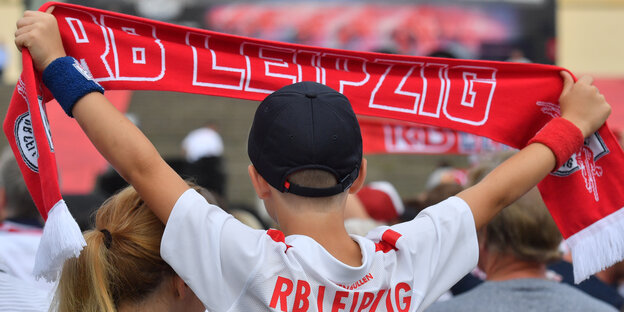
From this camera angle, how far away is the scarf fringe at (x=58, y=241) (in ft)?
5.78

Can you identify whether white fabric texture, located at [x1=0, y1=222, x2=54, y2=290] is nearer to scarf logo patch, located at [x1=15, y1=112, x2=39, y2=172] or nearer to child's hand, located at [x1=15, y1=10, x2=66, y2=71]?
scarf logo patch, located at [x1=15, y1=112, x2=39, y2=172]

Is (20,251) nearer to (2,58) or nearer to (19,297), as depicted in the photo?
(19,297)

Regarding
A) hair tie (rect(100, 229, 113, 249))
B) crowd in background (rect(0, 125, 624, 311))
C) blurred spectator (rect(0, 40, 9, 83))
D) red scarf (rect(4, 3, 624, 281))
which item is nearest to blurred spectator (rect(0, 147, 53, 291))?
crowd in background (rect(0, 125, 624, 311))

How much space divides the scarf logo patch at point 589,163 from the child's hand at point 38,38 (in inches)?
58.5

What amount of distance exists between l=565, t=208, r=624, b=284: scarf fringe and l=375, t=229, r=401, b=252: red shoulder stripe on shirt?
659mm

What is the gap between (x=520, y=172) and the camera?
6.68 feet

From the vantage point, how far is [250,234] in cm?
180

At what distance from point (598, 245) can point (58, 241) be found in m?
1.52

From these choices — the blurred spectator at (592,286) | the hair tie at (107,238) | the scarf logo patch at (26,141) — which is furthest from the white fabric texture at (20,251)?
the blurred spectator at (592,286)

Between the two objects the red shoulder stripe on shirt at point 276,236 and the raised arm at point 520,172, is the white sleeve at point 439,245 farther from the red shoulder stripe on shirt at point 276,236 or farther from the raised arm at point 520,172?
the red shoulder stripe on shirt at point 276,236

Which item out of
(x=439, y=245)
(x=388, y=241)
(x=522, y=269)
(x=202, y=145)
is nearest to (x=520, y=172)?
(x=439, y=245)

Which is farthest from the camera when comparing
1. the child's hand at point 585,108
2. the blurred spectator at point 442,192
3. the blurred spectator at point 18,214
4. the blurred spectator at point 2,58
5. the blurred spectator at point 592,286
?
the blurred spectator at point 2,58

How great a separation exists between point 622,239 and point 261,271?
3.78ft

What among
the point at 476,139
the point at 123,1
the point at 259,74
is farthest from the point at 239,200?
the point at 259,74
